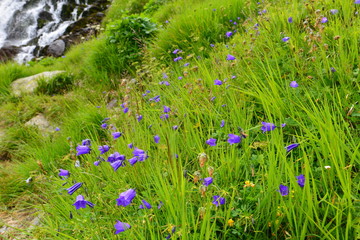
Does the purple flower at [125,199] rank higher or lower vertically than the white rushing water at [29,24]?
lower

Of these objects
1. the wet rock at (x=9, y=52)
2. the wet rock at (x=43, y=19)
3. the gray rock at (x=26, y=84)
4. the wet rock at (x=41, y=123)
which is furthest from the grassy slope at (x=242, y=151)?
the wet rock at (x=43, y=19)

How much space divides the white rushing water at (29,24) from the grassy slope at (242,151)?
10.0 m

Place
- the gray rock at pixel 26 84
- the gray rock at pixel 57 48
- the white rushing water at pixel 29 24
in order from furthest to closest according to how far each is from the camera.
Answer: the white rushing water at pixel 29 24 < the gray rock at pixel 57 48 < the gray rock at pixel 26 84

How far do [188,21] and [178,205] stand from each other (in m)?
3.46

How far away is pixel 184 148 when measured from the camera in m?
1.79

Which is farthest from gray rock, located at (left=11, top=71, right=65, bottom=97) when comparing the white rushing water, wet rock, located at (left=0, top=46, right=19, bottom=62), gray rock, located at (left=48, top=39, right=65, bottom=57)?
wet rock, located at (left=0, top=46, right=19, bottom=62)

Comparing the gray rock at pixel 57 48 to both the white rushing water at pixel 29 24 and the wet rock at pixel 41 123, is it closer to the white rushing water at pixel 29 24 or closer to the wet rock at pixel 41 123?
the white rushing water at pixel 29 24

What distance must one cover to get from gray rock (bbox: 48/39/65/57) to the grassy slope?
7924 millimetres

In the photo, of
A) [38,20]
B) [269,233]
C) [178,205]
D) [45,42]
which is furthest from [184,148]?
[38,20]

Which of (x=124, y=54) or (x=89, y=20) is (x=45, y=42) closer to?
(x=89, y=20)

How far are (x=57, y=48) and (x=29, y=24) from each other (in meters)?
3.99

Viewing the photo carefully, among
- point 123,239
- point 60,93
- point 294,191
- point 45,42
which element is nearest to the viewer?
point 294,191

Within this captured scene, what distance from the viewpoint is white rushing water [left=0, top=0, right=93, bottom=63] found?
40.0 feet

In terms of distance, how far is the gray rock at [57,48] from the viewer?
35.5ft
